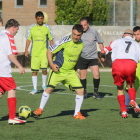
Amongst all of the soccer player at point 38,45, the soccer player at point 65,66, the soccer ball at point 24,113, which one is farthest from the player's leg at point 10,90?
the soccer player at point 38,45

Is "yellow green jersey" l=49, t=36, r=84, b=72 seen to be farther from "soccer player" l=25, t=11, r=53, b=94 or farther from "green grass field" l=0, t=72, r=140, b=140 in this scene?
"soccer player" l=25, t=11, r=53, b=94

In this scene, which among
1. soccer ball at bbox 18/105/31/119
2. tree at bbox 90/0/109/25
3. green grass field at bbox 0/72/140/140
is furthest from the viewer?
tree at bbox 90/0/109/25

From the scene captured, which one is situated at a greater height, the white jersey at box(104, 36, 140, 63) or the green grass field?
the white jersey at box(104, 36, 140, 63)

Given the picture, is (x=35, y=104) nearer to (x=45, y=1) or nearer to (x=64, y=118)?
(x=64, y=118)

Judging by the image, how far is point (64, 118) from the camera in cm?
838

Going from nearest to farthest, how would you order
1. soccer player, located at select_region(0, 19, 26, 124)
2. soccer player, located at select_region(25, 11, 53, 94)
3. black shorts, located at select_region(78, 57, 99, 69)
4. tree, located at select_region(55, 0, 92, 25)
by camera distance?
soccer player, located at select_region(0, 19, 26, 124), black shorts, located at select_region(78, 57, 99, 69), soccer player, located at select_region(25, 11, 53, 94), tree, located at select_region(55, 0, 92, 25)

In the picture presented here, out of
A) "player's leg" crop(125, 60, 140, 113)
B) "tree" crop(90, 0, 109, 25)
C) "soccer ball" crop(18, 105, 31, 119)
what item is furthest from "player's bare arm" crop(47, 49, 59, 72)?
"tree" crop(90, 0, 109, 25)

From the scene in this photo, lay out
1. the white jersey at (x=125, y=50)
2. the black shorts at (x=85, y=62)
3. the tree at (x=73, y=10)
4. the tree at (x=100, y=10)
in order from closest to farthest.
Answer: the white jersey at (x=125, y=50) → the black shorts at (x=85, y=62) → the tree at (x=73, y=10) → the tree at (x=100, y=10)

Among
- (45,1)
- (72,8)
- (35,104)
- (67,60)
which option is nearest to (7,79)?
(67,60)

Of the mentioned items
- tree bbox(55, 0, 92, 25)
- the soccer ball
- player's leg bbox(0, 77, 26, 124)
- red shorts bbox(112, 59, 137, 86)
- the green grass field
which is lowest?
the green grass field

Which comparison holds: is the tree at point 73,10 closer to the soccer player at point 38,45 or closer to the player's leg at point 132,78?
the soccer player at point 38,45

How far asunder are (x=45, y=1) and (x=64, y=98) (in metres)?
29.2

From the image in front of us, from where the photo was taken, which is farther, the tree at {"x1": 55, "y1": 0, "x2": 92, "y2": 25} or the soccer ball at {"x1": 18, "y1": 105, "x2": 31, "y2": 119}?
the tree at {"x1": 55, "y1": 0, "x2": 92, "y2": 25}

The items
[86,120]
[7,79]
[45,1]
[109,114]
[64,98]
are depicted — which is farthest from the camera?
[45,1]
